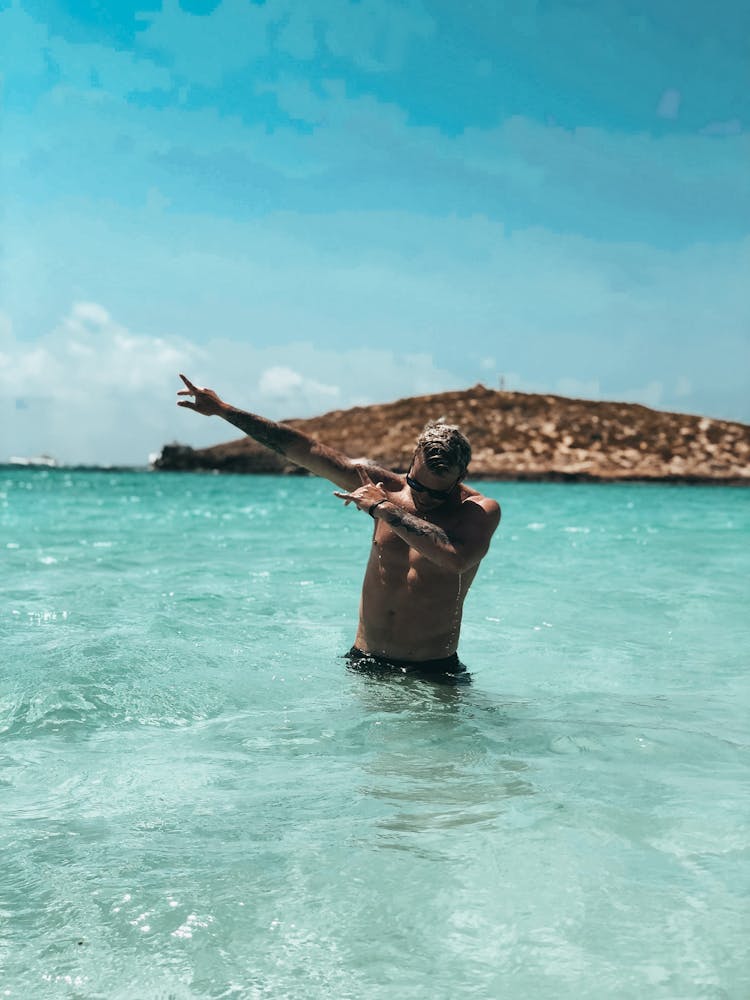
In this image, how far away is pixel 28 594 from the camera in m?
9.38

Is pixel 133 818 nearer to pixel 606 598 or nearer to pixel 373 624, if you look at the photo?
pixel 373 624

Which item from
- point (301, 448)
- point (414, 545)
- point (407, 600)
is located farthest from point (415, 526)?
point (301, 448)

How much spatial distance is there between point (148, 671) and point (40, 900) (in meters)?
3.28

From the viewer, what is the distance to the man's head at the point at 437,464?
4.31m

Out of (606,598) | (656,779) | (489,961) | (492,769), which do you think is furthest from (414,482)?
(606,598)

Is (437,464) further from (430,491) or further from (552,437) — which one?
(552,437)

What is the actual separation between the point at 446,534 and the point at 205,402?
1573mm

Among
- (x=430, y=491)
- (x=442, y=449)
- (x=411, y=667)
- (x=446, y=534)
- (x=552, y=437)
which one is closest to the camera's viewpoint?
(x=446, y=534)

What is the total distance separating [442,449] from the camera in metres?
4.30

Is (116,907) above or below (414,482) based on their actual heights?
below

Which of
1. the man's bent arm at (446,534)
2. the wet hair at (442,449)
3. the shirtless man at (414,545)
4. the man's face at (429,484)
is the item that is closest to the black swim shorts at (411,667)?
the shirtless man at (414,545)

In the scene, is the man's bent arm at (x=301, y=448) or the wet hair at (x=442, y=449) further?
the man's bent arm at (x=301, y=448)

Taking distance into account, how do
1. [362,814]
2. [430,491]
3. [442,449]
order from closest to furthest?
[362,814] < [442,449] < [430,491]

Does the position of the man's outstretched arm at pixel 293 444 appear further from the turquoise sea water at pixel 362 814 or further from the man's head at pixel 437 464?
the turquoise sea water at pixel 362 814
